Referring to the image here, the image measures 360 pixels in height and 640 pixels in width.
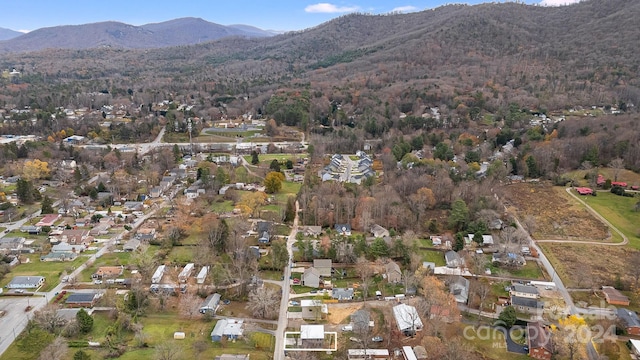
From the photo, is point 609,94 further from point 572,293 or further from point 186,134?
point 186,134

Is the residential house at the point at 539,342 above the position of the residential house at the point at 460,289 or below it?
below

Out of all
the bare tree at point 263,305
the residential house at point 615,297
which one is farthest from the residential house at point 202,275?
the residential house at point 615,297

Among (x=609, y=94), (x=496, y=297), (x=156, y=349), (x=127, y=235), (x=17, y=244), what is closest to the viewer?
(x=156, y=349)

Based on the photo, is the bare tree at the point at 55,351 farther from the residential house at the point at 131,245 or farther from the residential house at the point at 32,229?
the residential house at the point at 32,229

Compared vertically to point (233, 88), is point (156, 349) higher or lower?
lower

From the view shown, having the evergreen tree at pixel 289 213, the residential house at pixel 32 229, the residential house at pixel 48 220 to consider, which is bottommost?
the residential house at pixel 32 229

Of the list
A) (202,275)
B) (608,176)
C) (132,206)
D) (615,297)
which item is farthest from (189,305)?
(608,176)

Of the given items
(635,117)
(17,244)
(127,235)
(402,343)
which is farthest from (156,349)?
(635,117)

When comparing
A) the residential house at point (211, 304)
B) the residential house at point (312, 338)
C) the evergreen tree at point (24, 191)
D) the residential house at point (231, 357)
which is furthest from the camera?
the evergreen tree at point (24, 191)

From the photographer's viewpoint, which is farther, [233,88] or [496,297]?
[233,88]
